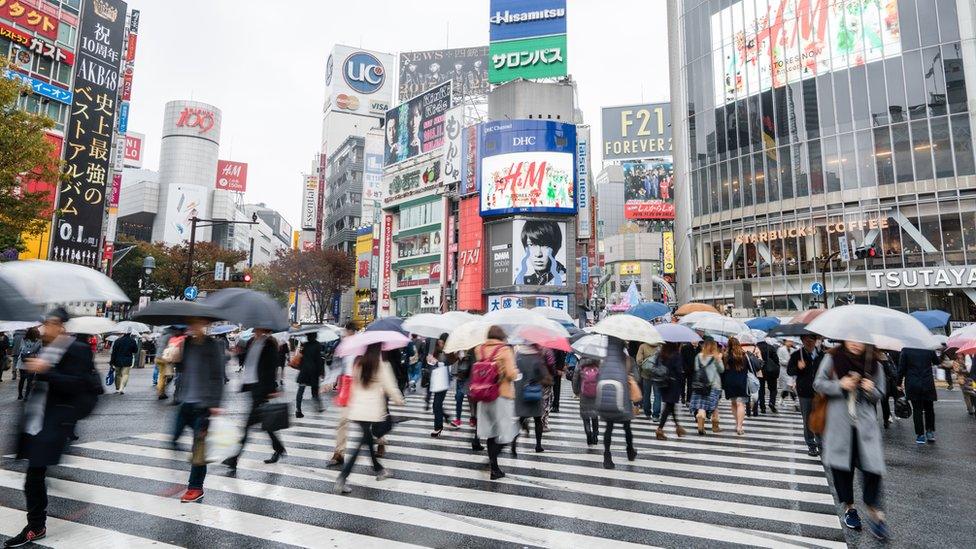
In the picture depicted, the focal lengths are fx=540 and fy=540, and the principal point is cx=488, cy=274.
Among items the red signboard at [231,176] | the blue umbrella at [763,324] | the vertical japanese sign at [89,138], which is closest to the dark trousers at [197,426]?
the blue umbrella at [763,324]

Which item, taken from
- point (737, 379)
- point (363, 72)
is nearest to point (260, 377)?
point (737, 379)

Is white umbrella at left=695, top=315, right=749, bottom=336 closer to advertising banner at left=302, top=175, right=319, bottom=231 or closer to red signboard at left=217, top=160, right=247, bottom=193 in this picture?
advertising banner at left=302, top=175, right=319, bottom=231

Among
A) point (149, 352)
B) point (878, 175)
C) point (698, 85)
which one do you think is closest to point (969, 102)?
point (878, 175)

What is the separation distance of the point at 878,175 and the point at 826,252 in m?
5.45

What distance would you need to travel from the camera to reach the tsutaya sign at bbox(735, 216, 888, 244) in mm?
33344

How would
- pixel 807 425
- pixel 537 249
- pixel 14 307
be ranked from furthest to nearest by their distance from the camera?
pixel 537 249 < pixel 807 425 < pixel 14 307

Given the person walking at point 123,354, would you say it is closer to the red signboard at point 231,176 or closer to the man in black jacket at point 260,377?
the man in black jacket at point 260,377

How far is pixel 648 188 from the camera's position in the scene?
255ft

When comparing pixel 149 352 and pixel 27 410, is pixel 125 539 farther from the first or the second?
pixel 149 352

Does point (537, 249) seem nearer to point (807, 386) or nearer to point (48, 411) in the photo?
point (807, 386)

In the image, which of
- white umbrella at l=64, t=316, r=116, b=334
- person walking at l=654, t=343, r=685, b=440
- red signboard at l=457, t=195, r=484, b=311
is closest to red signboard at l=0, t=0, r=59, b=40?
red signboard at l=457, t=195, r=484, b=311

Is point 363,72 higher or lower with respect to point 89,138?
higher

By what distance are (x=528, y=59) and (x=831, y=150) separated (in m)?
30.2

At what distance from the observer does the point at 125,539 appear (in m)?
4.68
